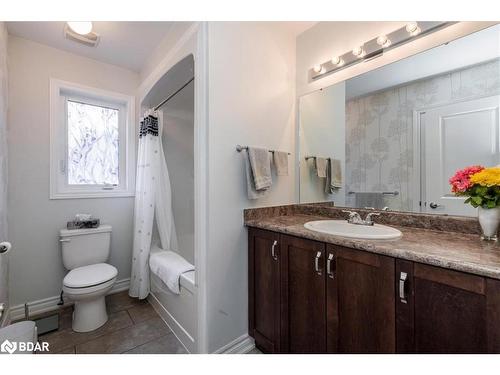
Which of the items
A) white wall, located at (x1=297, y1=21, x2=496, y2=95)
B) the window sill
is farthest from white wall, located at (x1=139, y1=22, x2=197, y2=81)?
the window sill

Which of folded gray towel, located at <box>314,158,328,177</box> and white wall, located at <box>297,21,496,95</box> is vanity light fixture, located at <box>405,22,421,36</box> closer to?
white wall, located at <box>297,21,496,95</box>

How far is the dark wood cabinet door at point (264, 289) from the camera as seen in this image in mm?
1425

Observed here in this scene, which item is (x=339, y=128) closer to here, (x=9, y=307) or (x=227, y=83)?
(x=227, y=83)

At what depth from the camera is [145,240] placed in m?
2.15

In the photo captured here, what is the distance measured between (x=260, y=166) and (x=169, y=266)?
1.08m

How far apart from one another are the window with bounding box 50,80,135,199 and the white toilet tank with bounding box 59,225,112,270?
0.38 meters

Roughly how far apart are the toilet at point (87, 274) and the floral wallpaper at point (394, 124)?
6.69 feet

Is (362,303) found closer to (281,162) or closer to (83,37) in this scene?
(281,162)

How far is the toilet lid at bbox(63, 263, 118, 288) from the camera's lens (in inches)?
67.7

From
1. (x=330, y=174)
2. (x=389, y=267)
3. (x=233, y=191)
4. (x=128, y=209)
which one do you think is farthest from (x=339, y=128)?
(x=128, y=209)

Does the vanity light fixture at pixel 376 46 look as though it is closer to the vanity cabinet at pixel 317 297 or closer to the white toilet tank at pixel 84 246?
the vanity cabinet at pixel 317 297

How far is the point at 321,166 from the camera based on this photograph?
6.19 ft

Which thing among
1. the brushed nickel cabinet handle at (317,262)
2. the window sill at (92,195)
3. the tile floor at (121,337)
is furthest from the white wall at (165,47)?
the tile floor at (121,337)

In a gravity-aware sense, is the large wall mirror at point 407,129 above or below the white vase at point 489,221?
above
